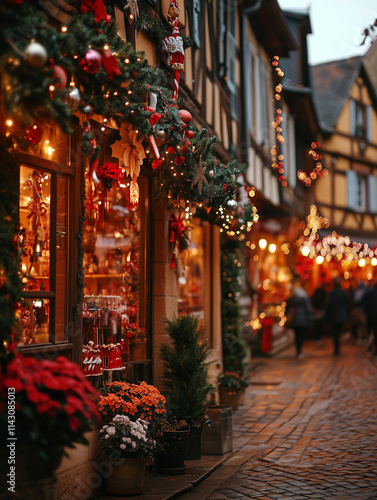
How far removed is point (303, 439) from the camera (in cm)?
825

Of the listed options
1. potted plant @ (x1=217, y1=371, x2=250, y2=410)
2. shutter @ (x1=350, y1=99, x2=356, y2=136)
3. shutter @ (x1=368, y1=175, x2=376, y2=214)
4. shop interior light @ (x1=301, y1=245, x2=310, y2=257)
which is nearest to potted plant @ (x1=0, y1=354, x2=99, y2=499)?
potted plant @ (x1=217, y1=371, x2=250, y2=410)

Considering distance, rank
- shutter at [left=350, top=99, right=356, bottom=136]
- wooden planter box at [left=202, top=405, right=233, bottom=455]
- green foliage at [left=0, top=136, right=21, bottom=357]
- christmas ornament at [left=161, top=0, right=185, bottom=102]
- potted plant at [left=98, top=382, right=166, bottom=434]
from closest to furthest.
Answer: green foliage at [left=0, top=136, right=21, bottom=357] → potted plant at [left=98, top=382, right=166, bottom=434] → wooden planter box at [left=202, top=405, right=233, bottom=455] → christmas ornament at [left=161, top=0, right=185, bottom=102] → shutter at [left=350, top=99, right=356, bottom=136]

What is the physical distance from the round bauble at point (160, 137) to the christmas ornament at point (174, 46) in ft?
5.36

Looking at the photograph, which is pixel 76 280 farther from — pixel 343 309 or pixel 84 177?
pixel 343 309

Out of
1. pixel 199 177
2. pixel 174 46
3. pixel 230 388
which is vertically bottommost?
pixel 230 388

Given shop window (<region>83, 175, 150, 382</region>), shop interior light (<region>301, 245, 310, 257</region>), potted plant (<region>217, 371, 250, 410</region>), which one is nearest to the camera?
shop window (<region>83, 175, 150, 382</region>)

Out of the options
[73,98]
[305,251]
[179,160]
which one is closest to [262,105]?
[305,251]

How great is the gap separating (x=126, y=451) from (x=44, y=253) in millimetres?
1693

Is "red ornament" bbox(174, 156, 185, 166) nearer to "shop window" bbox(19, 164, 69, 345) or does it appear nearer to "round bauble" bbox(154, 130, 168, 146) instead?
"round bauble" bbox(154, 130, 168, 146)

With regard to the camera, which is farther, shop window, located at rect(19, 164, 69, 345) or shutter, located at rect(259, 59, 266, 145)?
shutter, located at rect(259, 59, 266, 145)

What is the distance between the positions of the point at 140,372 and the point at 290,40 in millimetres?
10675

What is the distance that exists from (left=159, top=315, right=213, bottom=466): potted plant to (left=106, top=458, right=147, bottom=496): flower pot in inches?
38.8

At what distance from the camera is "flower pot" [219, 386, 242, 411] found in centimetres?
1018

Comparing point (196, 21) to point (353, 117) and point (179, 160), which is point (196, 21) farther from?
point (353, 117)
